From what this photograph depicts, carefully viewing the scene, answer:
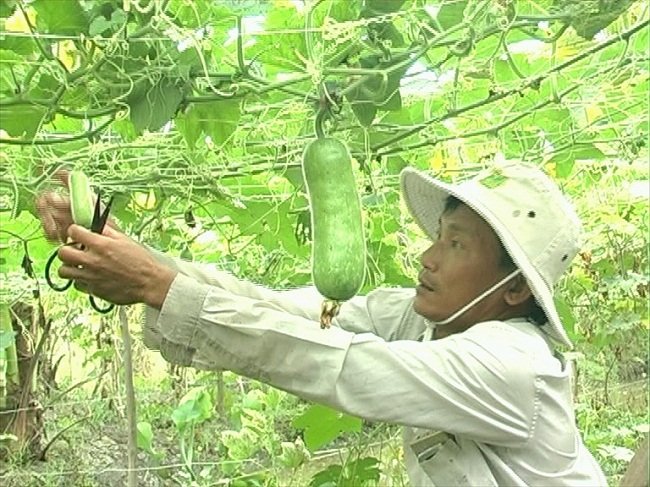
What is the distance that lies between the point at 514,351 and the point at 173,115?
646 mm

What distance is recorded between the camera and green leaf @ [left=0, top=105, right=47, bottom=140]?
178 cm

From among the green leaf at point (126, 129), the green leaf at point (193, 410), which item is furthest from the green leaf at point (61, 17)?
the green leaf at point (193, 410)

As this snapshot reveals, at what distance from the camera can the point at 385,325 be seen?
1985mm

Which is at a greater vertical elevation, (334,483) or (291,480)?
(334,483)

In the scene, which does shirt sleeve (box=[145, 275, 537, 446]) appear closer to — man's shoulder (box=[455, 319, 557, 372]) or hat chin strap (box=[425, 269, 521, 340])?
man's shoulder (box=[455, 319, 557, 372])

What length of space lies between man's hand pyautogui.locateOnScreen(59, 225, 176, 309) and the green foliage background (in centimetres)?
32

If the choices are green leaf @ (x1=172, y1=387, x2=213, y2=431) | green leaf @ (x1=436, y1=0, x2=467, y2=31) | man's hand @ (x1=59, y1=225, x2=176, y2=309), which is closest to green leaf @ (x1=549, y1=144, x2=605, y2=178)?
green leaf @ (x1=436, y1=0, x2=467, y2=31)

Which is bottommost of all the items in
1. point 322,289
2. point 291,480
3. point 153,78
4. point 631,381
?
point 631,381

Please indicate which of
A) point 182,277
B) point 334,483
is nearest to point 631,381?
point 334,483

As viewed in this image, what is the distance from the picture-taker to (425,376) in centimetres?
151

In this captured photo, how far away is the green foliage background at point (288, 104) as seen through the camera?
5.37ft

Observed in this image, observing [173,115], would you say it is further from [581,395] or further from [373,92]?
[581,395]

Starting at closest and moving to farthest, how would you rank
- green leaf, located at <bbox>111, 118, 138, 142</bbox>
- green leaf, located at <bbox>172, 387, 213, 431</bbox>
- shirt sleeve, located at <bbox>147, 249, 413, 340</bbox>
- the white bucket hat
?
the white bucket hat < shirt sleeve, located at <bbox>147, 249, 413, 340</bbox> < green leaf, located at <bbox>111, 118, 138, 142</bbox> < green leaf, located at <bbox>172, 387, 213, 431</bbox>

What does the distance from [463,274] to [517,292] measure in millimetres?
95
